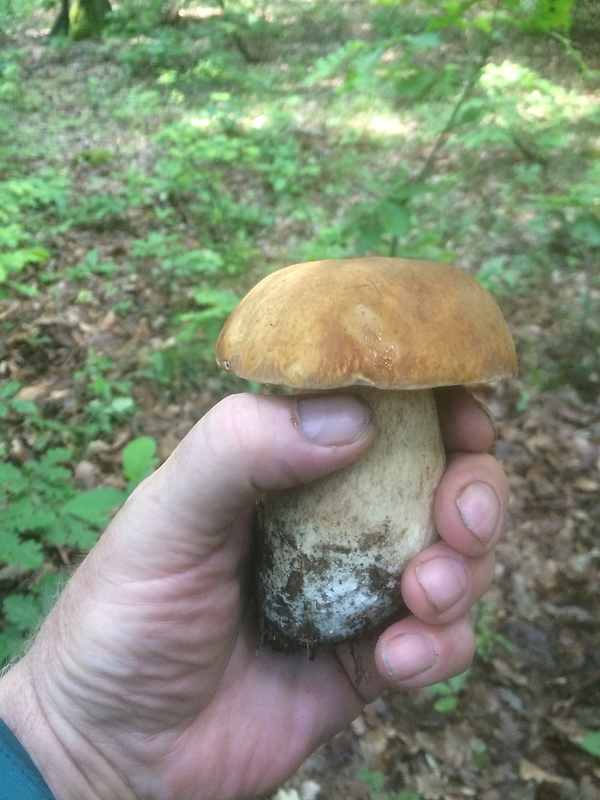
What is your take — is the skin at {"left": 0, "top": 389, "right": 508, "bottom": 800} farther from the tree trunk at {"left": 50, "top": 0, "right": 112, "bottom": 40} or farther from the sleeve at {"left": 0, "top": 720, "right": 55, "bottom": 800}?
the tree trunk at {"left": 50, "top": 0, "right": 112, "bottom": 40}

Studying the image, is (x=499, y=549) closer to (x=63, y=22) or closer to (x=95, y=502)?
(x=95, y=502)

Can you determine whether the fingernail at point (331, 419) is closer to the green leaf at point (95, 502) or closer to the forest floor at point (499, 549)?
the green leaf at point (95, 502)

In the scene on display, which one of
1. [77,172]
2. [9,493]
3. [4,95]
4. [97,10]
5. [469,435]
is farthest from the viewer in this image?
[97,10]

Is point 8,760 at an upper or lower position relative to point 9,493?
upper

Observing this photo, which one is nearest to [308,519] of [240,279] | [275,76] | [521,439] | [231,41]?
[521,439]

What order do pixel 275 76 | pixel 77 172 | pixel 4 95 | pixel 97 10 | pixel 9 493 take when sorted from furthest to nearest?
pixel 97 10 → pixel 275 76 → pixel 4 95 → pixel 77 172 → pixel 9 493

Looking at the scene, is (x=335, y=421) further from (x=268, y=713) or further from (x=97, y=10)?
(x=97, y=10)

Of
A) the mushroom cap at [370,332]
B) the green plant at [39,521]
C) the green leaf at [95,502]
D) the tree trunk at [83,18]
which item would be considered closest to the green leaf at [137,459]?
the green plant at [39,521]

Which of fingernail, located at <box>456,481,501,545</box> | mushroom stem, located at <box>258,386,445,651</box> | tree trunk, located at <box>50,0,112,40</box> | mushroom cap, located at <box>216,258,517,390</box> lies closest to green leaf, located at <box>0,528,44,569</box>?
mushroom stem, located at <box>258,386,445,651</box>

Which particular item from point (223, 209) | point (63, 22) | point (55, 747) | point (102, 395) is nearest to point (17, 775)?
point (55, 747)
